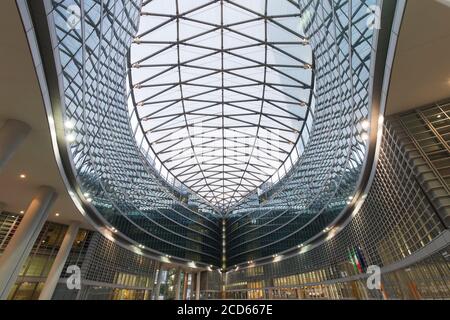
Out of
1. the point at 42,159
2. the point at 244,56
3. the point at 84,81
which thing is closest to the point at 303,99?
the point at 244,56

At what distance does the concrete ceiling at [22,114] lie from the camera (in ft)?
29.0

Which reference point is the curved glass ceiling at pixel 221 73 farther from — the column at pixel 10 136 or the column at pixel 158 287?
the column at pixel 158 287

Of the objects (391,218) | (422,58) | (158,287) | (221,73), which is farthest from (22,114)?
(158,287)

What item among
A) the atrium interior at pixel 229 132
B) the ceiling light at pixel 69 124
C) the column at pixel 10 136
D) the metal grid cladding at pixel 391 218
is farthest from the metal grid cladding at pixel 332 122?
the column at pixel 10 136

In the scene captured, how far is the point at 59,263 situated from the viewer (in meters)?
27.5

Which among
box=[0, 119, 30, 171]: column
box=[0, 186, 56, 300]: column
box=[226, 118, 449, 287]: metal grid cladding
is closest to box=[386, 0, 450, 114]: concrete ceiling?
box=[226, 118, 449, 287]: metal grid cladding

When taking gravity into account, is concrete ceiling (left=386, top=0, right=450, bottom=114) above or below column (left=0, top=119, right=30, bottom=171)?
above

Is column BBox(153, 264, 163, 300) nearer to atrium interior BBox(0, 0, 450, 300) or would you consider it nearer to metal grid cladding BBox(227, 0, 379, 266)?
atrium interior BBox(0, 0, 450, 300)

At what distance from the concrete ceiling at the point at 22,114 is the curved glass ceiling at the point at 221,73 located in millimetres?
15966

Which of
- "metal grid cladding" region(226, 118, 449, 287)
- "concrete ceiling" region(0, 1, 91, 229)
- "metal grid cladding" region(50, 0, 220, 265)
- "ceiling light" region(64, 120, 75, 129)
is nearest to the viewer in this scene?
"concrete ceiling" region(0, 1, 91, 229)

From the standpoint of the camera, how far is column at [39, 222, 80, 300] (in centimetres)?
2580

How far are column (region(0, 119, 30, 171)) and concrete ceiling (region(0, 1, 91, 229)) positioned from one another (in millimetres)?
323

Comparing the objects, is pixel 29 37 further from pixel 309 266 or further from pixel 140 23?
pixel 309 266
